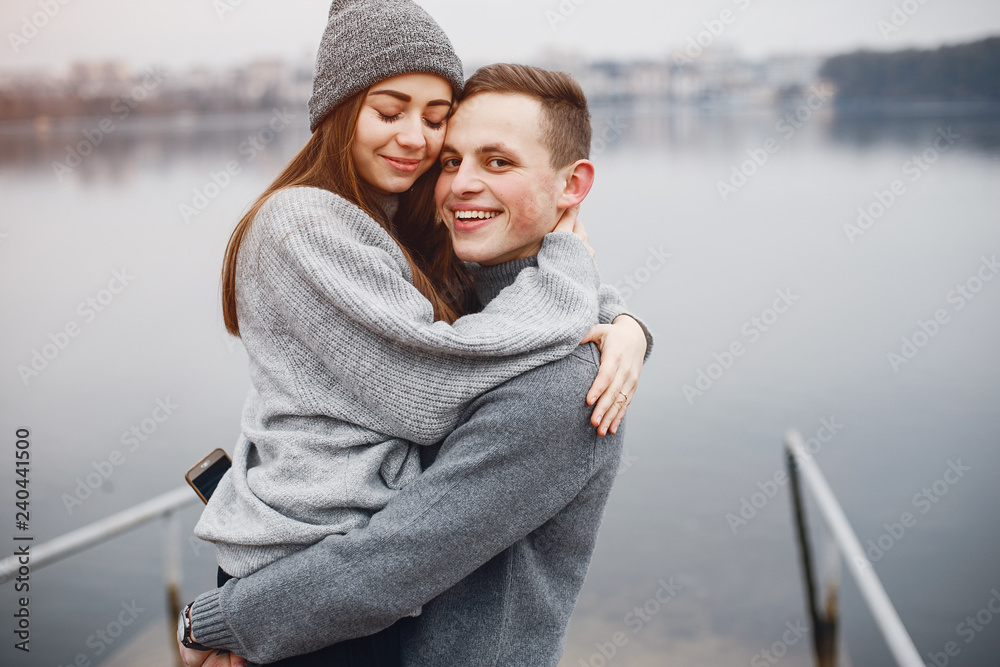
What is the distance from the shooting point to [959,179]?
50.8m

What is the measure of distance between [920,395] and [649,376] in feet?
37.8

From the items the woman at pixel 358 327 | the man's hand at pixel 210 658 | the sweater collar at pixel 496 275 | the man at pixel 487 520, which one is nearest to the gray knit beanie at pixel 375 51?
the woman at pixel 358 327

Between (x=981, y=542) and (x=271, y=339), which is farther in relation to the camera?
(x=981, y=542)

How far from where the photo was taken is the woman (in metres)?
1.45

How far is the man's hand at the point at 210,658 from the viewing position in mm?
1538

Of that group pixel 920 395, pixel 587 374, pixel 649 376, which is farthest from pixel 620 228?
pixel 587 374

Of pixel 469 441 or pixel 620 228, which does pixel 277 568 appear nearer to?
pixel 469 441

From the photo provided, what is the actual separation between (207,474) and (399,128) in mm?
933

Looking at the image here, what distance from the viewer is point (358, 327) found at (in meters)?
1.47

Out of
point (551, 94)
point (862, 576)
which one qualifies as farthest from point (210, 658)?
point (862, 576)

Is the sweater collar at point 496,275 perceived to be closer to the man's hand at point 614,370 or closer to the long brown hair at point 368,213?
the long brown hair at point 368,213

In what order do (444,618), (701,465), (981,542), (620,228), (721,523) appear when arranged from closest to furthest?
(444,618), (981,542), (721,523), (701,465), (620,228)

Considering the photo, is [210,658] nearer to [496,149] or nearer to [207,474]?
[207,474]

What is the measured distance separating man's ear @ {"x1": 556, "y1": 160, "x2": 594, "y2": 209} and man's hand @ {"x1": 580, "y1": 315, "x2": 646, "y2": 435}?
0.31 metres
